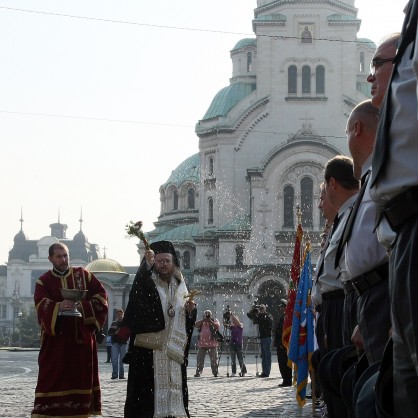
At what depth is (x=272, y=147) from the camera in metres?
60.9

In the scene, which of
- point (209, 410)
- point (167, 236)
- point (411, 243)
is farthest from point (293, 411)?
point (167, 236)

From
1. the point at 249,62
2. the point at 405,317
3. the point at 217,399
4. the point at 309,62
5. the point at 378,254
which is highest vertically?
the point at 249,62

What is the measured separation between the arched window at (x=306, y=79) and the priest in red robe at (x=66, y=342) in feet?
167

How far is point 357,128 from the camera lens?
5574 mm

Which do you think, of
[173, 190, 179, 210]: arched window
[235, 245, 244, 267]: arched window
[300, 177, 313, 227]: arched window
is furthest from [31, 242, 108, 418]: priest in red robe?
[173, 190, 179, 210]: arched window

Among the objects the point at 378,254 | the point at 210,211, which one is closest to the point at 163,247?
the point at 378,254

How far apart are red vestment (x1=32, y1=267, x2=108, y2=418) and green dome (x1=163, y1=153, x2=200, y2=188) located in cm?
6521

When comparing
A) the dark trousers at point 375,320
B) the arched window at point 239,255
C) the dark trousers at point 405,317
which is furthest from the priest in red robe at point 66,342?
the arched window at point 239,255

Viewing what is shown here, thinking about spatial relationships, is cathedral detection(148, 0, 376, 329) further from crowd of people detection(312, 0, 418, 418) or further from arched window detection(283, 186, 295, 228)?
crowd of people detection(312, 0, 418, 418)

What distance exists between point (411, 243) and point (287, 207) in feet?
185

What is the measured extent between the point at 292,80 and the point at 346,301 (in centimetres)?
5626

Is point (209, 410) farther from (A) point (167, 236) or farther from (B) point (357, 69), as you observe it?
(A) point (167, 236)

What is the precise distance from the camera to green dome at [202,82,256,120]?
6462 cm

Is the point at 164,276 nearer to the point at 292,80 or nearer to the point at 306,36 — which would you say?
the point at 292,80
